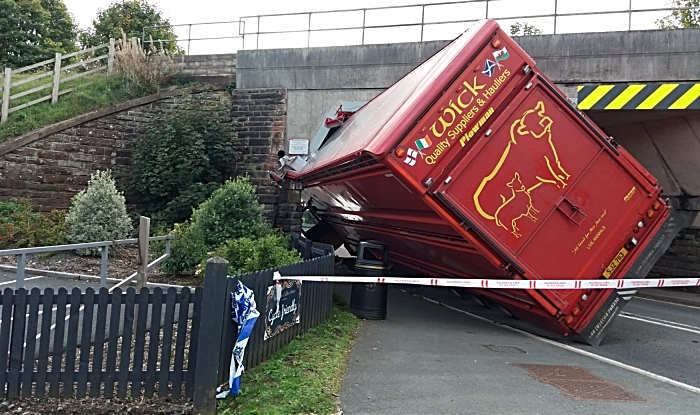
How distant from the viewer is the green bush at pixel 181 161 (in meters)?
14.2

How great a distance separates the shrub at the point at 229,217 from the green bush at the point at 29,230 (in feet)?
10.6

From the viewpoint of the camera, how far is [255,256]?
7570 millimetres

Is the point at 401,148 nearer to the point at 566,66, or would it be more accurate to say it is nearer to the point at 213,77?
the point at 566,66

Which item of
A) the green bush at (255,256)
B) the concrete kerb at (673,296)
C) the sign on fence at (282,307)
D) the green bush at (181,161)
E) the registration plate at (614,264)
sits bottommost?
the concrete kerb at (673,296)

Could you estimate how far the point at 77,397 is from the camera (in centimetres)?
450

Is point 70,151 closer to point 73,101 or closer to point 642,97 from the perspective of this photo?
point 73,101

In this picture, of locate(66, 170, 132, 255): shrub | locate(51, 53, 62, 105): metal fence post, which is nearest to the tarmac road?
locate(66, 170, 132, 255): shrub

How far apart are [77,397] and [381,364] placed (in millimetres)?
2770

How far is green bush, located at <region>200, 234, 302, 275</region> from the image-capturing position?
751cm

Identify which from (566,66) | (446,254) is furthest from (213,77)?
(446,254)

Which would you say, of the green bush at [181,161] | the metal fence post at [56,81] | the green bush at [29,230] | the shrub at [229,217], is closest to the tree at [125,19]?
the metal fence post at [56,81]

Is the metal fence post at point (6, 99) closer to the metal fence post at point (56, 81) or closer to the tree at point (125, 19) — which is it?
the metal fence post at point (56, 81)

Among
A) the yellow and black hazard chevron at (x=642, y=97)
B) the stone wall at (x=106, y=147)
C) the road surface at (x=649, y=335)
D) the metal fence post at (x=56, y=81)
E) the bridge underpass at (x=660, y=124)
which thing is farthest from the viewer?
the metal fence post at (x=56, y=81)

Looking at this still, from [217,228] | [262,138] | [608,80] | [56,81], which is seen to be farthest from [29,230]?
[608,80]
